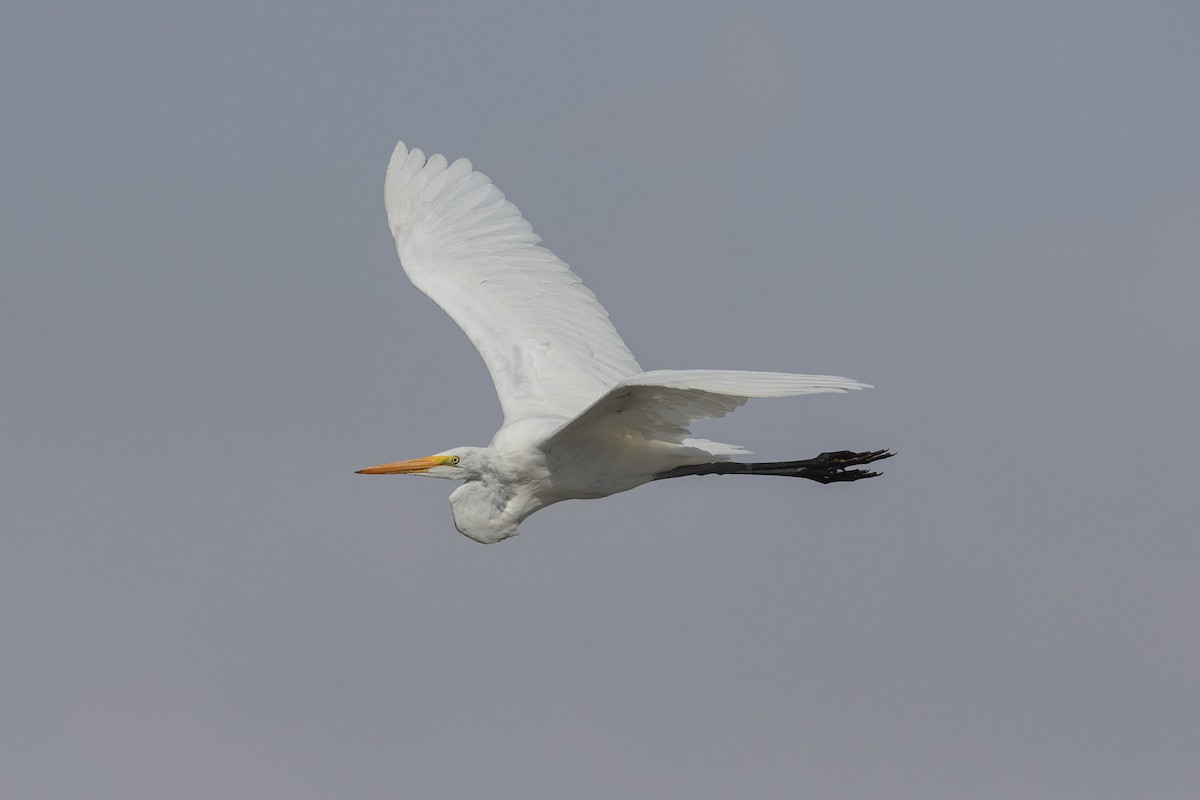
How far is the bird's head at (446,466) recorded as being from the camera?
48.1 feet

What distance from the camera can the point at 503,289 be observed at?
57.4 ft

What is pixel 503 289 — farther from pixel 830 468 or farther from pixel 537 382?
pixel 830 468

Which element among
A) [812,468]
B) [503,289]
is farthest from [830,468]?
[503,289]

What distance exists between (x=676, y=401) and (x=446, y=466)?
2.45 meters

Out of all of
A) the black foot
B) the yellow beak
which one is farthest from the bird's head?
the black foot

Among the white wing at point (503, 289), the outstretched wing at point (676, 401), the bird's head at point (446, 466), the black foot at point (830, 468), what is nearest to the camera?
the outstretched wing at point (676, 401)

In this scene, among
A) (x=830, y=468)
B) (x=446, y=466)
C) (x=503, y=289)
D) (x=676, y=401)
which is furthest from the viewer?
(x=503, y=289)

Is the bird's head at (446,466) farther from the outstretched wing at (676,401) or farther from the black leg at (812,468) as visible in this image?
the black leg at (812,468)

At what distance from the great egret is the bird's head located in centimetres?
1

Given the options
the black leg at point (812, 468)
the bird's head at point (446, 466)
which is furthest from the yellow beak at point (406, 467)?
the black leg at point (812, 468)

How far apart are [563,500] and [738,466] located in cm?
158

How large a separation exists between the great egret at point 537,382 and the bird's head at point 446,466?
1cm

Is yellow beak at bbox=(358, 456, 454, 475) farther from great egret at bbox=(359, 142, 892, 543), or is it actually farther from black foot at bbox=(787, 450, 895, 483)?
black foot at bbox=(787, 450, 895, 483)

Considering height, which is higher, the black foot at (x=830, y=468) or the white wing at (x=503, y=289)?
the white wing at (x=503, y=289)
